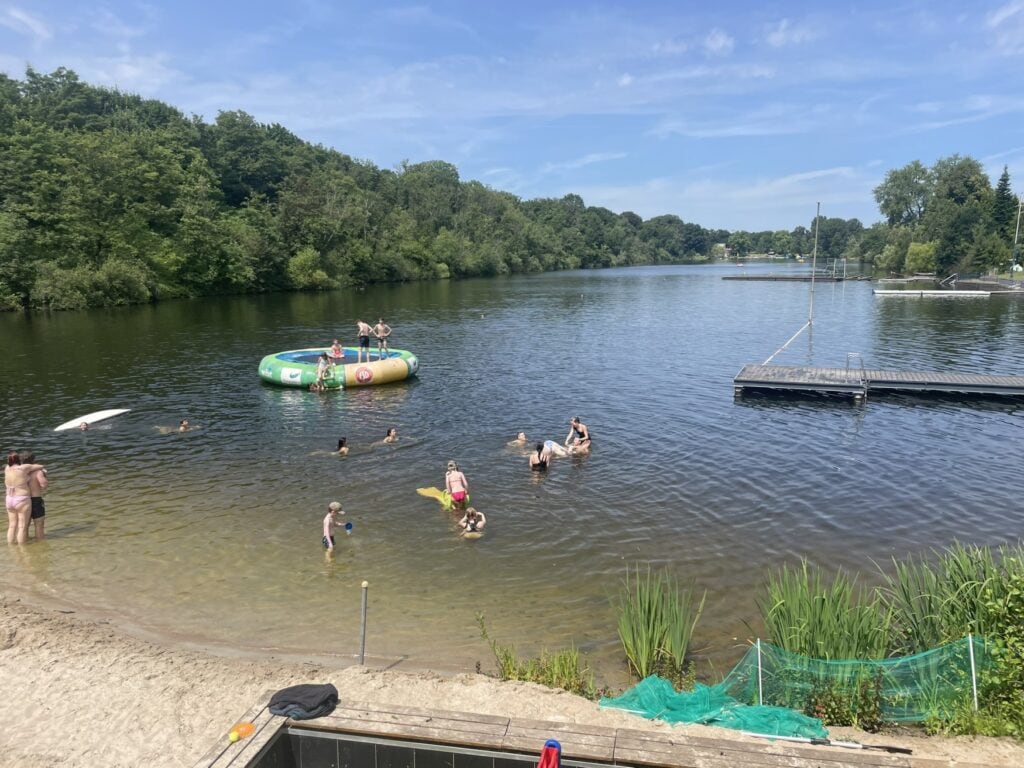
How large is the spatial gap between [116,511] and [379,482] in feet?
17.3

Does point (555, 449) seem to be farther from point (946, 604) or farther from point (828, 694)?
point (828, 694)

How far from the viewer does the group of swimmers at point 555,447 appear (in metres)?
16.0

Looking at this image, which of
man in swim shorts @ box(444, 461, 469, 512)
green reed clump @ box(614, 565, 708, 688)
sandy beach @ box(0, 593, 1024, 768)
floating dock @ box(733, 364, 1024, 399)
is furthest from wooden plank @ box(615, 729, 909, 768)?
floating dock @ box(733, 364, 1024, 399)

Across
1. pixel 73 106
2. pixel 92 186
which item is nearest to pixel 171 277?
pixel 92 186

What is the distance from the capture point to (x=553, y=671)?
7441mm

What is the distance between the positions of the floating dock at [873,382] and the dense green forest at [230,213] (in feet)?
149

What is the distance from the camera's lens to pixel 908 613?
7.64 metres

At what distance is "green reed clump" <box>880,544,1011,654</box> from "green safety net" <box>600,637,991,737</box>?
655mm

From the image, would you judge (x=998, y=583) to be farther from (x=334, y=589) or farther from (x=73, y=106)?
(x=73, y=106)

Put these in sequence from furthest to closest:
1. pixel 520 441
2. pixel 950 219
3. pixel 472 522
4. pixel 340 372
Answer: pixel 950 219 → pixel 340 372 → pixel 520 441 → pixel 472 522

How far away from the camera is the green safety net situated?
6.29 metres

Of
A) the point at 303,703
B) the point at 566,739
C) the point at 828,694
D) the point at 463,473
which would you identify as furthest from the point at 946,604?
the point at 463,473

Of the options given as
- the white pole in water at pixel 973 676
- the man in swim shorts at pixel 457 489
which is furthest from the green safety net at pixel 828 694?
the man in swim shorts at pixel 457 489

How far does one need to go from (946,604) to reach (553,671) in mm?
4430
